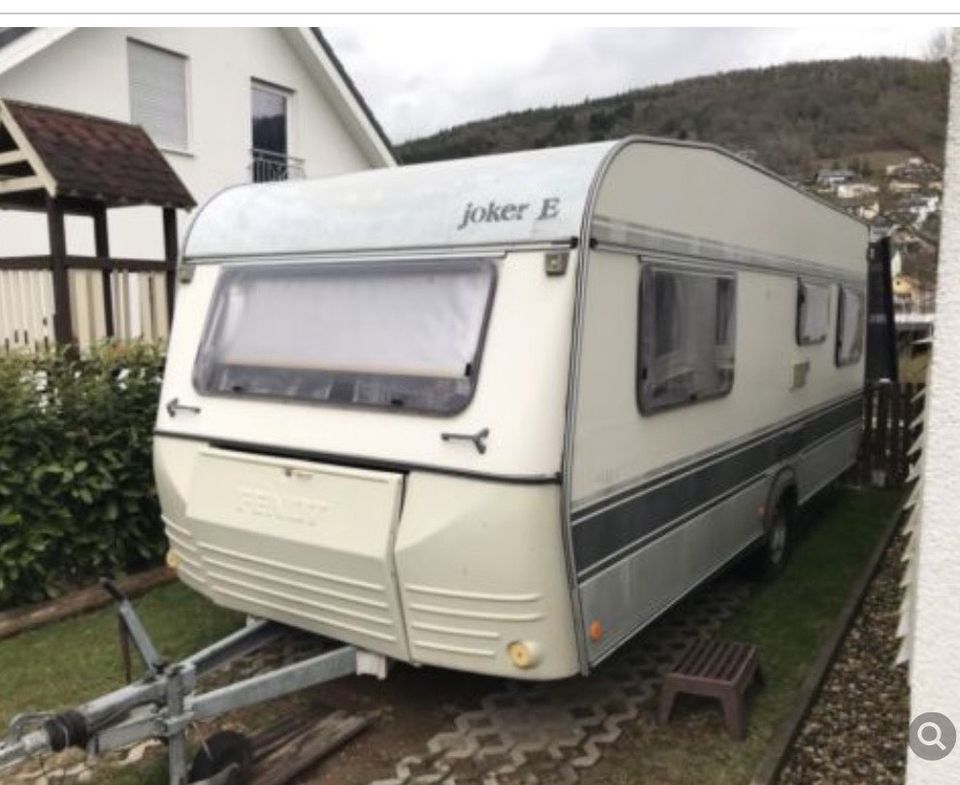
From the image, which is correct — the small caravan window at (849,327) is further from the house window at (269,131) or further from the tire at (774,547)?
the house window at (269,131)

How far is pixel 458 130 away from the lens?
17.6m

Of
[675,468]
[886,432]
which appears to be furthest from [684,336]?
[886,432]

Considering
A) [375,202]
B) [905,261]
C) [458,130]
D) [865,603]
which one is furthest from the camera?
[458,130]

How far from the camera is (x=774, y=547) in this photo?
252 inches

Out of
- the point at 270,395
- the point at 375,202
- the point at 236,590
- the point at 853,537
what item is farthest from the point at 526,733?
the point at 853,537

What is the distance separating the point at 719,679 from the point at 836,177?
43.5 ft

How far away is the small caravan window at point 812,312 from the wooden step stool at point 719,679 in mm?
2700

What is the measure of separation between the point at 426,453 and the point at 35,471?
117 inches

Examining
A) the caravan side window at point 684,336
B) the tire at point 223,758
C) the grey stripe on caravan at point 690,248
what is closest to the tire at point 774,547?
the caravan side window at point 684,336

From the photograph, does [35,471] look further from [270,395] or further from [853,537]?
[853,537]

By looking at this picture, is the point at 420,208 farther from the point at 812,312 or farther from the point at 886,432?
the point at 886,432

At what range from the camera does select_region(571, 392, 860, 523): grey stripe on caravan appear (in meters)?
3.76

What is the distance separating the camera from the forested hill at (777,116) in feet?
41.1

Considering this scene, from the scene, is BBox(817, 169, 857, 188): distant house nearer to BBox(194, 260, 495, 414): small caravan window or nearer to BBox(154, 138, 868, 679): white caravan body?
BBox(154, 138, 868, 679): white caravan body
